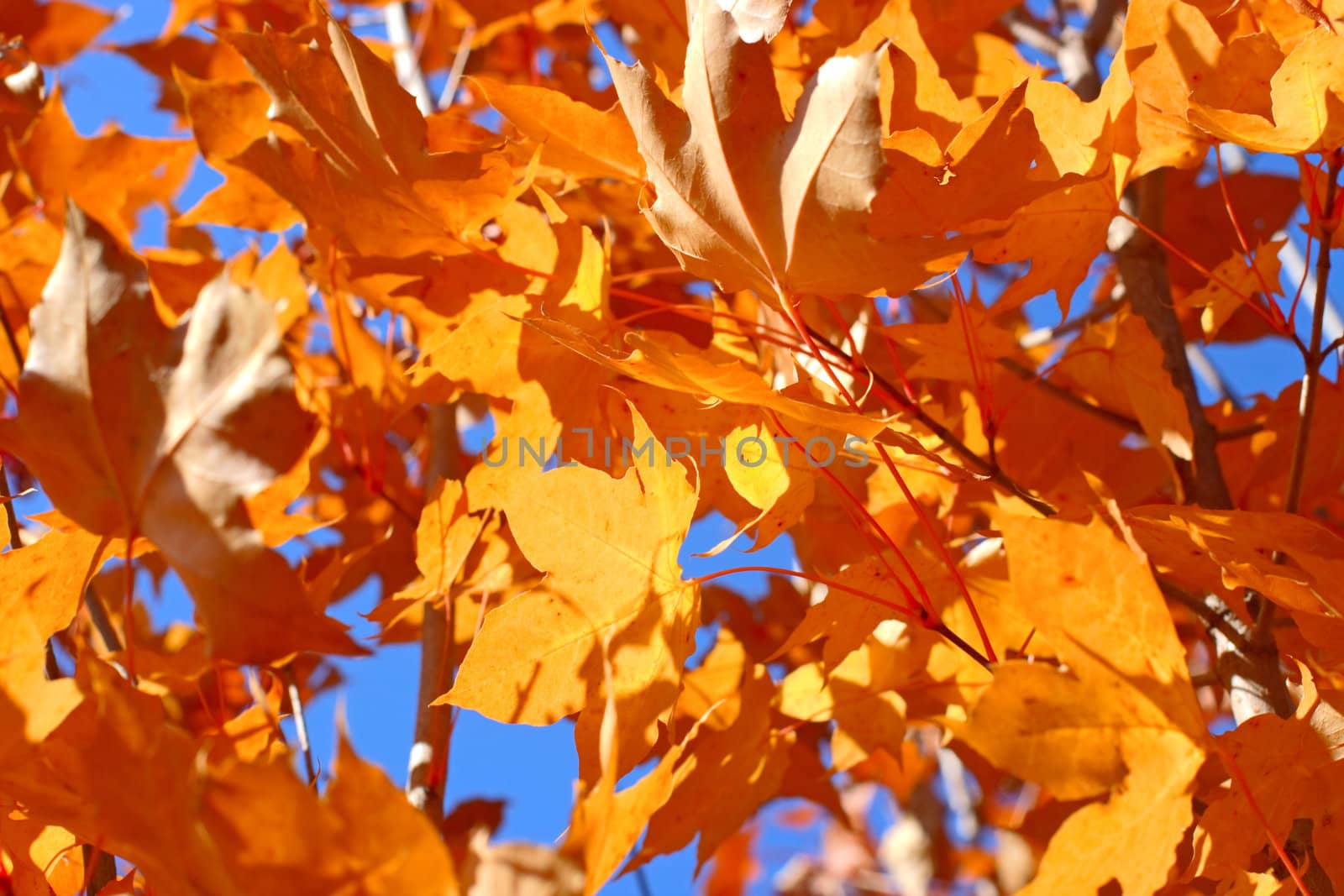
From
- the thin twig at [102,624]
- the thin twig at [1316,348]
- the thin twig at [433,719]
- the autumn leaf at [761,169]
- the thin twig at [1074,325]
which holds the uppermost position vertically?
the autumn leaf at [761,169]

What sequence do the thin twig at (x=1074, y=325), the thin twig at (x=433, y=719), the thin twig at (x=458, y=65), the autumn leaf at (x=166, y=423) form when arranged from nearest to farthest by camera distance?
the autumn leaf at (x=166, y=423)
the thin twig at (x=433, y=719)
the thin twig at (x=1074, y=325)
the thin twig at (x=458, y=65)

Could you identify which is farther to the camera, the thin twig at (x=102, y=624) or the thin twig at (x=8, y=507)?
the thin twig at (x=102, y=624)

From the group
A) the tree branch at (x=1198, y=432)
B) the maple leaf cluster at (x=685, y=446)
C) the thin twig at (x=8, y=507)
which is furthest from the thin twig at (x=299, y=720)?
the tree branch at (x=1198, y=432)

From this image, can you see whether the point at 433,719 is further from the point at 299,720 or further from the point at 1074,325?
the point at 1074,325

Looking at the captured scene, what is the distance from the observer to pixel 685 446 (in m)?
0.72

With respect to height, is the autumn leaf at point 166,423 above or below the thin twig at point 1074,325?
above

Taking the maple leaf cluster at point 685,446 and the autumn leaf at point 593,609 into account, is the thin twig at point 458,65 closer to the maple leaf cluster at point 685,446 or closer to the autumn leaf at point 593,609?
the maple leaf cluster at point 685,446

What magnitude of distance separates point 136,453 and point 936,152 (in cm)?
37

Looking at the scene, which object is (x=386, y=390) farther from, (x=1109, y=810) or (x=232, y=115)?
(x=1109, y=810)

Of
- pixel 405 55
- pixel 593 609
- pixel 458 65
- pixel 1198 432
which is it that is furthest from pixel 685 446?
pixel 405 55

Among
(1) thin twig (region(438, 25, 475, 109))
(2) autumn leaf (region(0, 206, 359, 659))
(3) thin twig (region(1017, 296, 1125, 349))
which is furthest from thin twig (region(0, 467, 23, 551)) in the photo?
(3) thin twig (region(1017, 296, 1125, 349))

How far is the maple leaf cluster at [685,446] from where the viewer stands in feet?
1.36

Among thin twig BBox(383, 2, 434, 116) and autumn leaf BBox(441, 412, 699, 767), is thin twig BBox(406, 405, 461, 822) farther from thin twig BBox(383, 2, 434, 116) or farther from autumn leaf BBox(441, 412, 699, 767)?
thin twig BBox(383, 2, 434, 116)

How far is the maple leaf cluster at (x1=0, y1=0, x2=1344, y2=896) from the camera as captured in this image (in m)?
0.41
